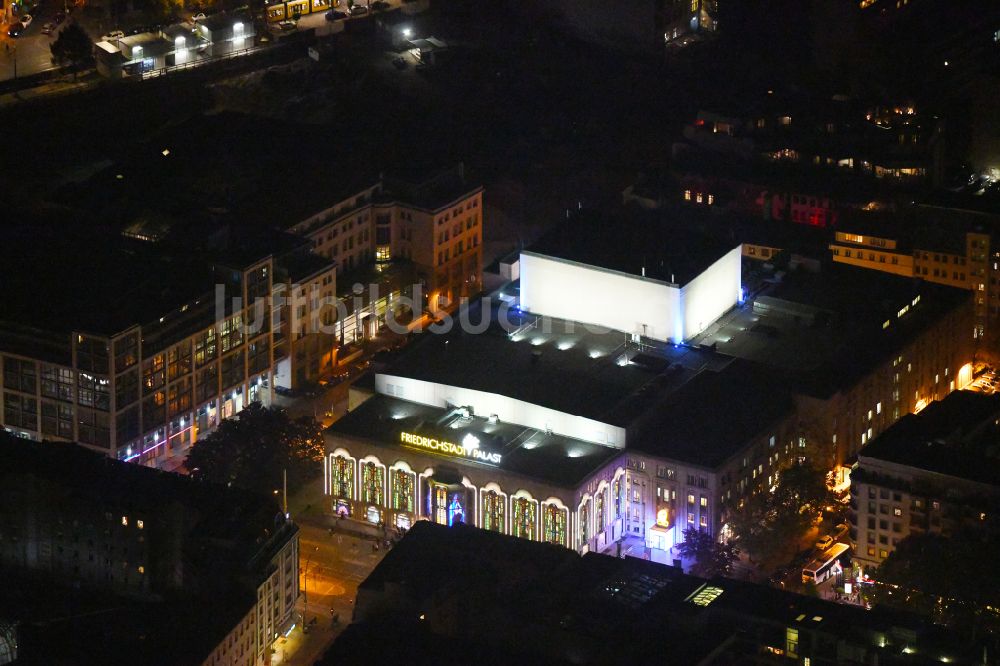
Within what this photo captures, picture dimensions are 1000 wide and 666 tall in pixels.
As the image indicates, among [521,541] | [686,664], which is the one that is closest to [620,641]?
[686,664]

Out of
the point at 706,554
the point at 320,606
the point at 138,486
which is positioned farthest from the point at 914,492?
the point at 138,486

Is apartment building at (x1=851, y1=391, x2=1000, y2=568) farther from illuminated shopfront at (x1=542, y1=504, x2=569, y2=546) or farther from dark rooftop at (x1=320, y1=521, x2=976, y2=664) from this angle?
illuminated shopfront at (x1=542, y1=504, x2=569, y2=546)

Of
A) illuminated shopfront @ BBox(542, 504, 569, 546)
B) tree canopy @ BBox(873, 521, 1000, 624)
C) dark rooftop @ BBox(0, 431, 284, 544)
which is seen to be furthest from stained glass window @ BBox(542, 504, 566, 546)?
tree canopy @ BBox(873, 521, 1000, 624)

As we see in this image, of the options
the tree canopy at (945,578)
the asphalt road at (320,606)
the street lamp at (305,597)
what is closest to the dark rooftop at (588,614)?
the asphalt road at (320,606)

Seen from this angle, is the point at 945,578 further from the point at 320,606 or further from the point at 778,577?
the point at 320,606

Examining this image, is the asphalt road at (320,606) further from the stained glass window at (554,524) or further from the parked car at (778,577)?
the parked car at (778,577)

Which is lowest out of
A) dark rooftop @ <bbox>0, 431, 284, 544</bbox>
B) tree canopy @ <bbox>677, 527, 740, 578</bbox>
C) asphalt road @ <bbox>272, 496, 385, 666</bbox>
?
asphalt road @ <bbox>272, 496, 385, 666</bbox>
